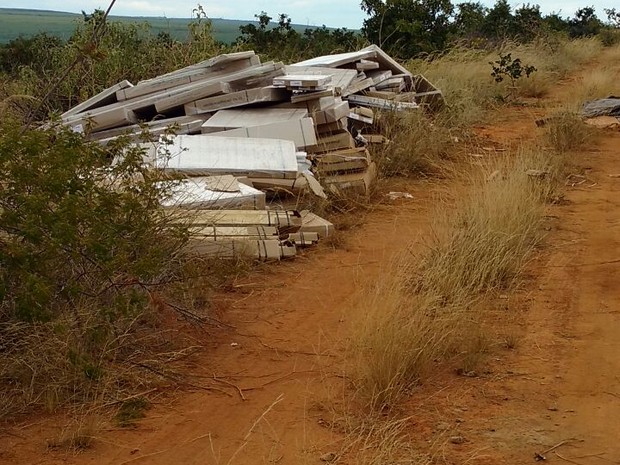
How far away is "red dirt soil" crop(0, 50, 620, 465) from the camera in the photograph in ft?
12.1

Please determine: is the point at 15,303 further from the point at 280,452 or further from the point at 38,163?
the point at 280,452

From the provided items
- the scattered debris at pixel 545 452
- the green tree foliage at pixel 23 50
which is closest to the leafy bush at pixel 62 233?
the scattered debris at pixel 545 452

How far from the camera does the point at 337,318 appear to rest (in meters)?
5.36

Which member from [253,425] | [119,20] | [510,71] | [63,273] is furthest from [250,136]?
[510,71]

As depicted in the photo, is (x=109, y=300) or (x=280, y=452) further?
(x=109, y=300)

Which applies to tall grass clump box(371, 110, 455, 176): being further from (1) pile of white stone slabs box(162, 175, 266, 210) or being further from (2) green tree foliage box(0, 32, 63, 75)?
(2) green tree foliage box(0, 32, 63, 75)

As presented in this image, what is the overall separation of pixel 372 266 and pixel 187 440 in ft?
9.58

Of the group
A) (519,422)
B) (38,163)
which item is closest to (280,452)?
(519,422)

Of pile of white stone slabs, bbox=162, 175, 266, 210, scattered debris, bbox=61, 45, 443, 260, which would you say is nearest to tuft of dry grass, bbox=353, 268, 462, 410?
scattered debris, bbox=61, 45, 443, 260

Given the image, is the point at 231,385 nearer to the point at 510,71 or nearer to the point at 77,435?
the point at 77,435

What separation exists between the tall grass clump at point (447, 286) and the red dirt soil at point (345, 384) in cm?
14

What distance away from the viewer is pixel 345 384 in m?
4.31

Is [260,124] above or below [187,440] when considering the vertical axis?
above

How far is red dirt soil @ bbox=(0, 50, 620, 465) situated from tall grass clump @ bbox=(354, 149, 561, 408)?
0.47ft
